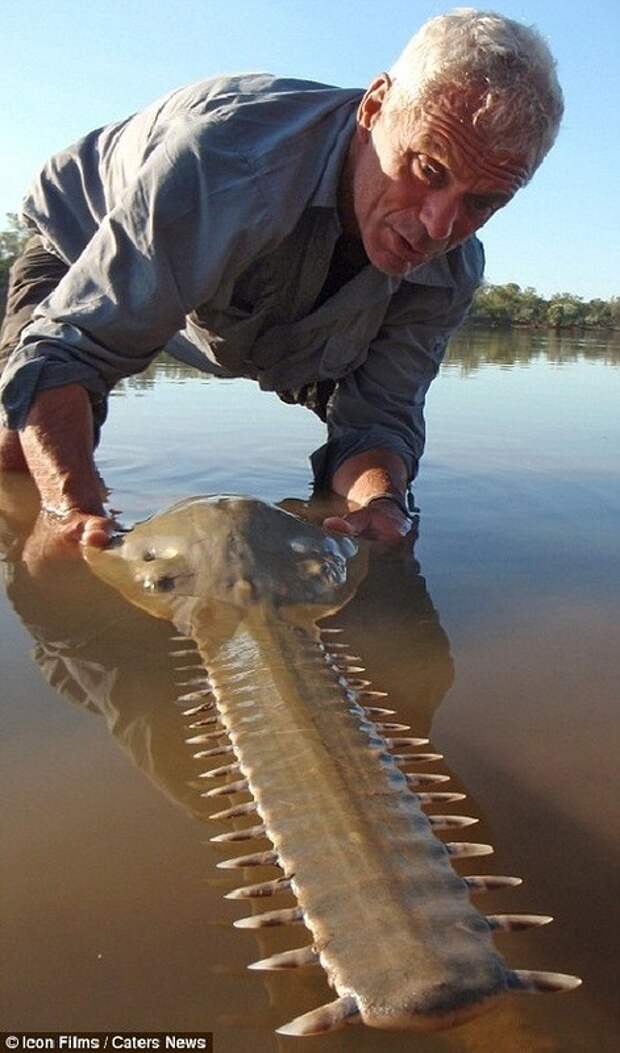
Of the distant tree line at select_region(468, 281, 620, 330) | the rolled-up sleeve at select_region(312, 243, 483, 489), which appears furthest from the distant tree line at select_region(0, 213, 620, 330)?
the rolled-up sleeve at select_region(312, 243, 483, 489)

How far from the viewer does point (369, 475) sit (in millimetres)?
3094

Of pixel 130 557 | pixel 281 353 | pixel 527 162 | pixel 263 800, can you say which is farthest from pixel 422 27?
pixel 263 800

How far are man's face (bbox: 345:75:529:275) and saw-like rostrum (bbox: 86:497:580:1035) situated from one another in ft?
3.21

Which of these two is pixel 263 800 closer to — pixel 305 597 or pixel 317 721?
pixel 317 721

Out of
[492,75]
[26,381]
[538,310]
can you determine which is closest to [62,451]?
[26,381]

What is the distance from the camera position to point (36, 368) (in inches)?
97.7

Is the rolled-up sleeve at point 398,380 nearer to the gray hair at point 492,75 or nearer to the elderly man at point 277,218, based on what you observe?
the elderly man at point 277,218

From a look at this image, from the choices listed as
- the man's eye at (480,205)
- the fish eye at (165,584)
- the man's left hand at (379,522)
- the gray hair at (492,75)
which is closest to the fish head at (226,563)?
the fish eye at (165,584)

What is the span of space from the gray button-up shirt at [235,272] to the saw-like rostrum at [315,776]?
2.37 ft

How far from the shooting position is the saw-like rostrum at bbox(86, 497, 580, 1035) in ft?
2.64

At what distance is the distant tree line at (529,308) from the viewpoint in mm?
40469

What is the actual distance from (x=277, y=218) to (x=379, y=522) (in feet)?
2.95

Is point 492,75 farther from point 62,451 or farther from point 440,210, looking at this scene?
point 62,451

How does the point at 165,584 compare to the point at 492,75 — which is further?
the point at 492,75
